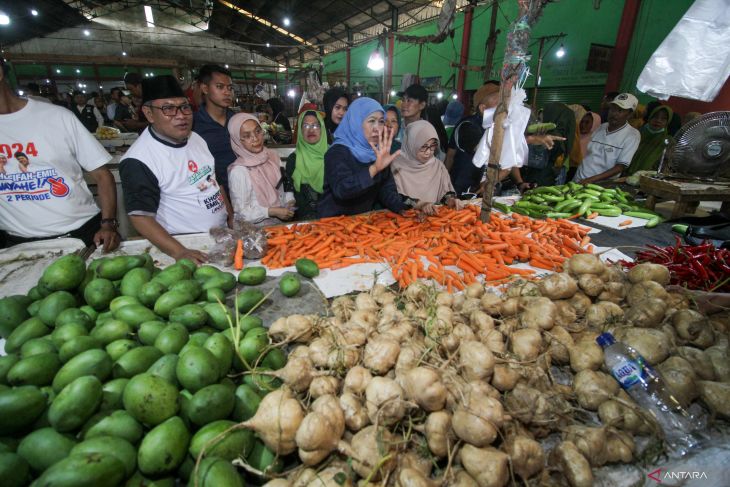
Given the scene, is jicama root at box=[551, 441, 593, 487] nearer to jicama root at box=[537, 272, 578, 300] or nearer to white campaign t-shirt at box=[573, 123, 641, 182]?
jicama root at box=[537, 272, 578, 300]

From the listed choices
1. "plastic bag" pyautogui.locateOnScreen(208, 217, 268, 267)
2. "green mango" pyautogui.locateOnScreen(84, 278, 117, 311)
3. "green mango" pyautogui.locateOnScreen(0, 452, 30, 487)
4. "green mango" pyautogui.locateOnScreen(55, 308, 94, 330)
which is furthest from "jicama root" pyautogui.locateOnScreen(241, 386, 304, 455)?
"plastic bag" pyautogui.locateOnScreen(208, 217, 268, 267)

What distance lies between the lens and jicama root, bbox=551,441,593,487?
1114mm

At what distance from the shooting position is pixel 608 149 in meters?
5.59

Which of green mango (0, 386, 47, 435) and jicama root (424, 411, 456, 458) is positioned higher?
green mango (0, 386, 47, 435)

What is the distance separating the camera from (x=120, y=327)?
141 cm

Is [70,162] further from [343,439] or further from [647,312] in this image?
[647,312]

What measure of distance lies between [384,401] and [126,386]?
0.84 meters

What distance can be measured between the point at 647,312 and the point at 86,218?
3959 millimetres

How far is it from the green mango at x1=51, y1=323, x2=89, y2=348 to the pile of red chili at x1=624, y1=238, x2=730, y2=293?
11.1 ft

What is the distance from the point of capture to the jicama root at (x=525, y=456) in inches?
43.8

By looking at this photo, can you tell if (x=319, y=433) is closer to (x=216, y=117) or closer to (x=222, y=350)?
(x=222, y=350)

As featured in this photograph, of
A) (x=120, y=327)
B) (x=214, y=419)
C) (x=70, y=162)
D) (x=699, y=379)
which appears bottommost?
(x=699, y=379)

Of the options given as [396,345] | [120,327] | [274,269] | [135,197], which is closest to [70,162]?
A: [135,197]

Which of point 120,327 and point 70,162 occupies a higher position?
point 70,162
